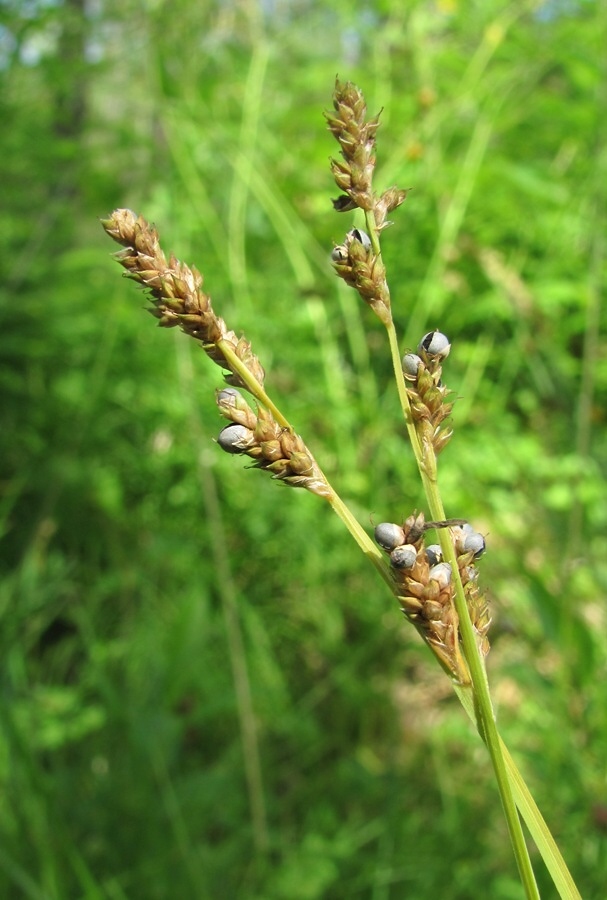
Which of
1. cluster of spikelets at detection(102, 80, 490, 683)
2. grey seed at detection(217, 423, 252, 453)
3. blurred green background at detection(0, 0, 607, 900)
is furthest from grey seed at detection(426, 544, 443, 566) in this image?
blurred green background at detection(0, 0, 607, 900)

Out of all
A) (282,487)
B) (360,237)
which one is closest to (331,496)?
(360,237)

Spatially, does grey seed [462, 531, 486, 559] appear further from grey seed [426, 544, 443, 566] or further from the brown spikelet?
the brown spikelet

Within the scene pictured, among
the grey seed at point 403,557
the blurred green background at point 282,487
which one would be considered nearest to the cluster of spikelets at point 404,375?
the grey seed at point 403,557

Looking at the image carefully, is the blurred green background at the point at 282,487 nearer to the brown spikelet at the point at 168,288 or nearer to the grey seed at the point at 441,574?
the grey seed at the point at 441,574

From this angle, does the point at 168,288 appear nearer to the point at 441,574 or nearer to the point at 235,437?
the point at 235,437

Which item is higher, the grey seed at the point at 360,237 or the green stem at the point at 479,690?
the grey seed at the point at 360,237
